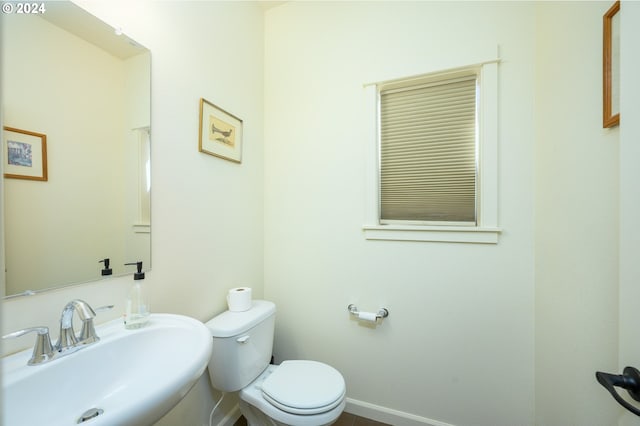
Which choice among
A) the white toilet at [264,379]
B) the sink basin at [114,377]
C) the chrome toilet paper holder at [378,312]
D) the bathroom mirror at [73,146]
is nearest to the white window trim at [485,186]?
the chrome toilet paper holder at [378,312]

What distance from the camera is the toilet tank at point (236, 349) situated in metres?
1.33

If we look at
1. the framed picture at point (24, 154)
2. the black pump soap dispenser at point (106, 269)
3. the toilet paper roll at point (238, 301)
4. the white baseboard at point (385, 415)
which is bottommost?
the white baseboard at point (385, 415)

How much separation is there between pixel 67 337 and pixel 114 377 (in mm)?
192

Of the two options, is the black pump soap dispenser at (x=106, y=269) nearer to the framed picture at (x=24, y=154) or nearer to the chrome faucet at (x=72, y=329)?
the chrome faucet at (x=72, y=329)

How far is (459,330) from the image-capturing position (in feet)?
5.06

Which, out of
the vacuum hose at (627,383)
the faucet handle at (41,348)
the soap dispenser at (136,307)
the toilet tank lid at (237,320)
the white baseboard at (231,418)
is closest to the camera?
the vacuum hose at (627,383)

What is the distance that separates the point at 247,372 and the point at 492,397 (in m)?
1.26

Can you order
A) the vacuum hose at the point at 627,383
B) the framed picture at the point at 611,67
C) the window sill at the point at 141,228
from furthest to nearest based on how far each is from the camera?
the window sill at the point at 141,228 < the framed picture at the point at 611,67 < the vacuum hose at the point at 627,383

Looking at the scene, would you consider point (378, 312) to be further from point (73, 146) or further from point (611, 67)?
point (73, 146)

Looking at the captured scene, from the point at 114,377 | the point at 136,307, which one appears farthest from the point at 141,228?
the point at 114,377

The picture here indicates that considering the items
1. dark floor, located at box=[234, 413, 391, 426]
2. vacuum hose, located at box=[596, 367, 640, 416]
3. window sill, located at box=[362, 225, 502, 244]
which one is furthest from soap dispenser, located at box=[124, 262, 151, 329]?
vacuum hose, located at box=[596, 367, 640, 416]

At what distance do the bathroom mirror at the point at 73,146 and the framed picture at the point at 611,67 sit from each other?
5.49 ft

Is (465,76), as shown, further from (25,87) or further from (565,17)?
(25,87)

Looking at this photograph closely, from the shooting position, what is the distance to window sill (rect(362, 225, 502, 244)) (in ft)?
4.86
